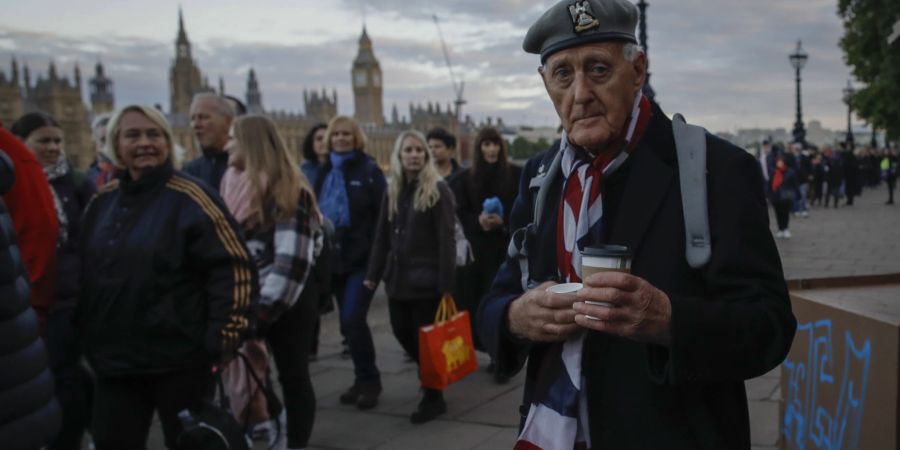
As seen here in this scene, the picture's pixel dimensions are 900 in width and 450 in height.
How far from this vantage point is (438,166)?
778cm

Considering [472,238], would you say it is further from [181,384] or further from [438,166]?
[181,384]

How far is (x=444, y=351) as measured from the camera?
5086 millimetres

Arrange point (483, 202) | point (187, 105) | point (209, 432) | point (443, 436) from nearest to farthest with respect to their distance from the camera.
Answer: point (209, 432)
point (443, 436)
point (483, 202)
point (187, 105)

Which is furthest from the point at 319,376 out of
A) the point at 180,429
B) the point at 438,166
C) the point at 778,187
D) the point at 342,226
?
the point at 778,187

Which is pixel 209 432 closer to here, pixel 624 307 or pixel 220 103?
pixel 624 307

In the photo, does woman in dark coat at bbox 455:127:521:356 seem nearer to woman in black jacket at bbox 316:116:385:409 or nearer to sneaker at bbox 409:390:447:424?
woman in black jacket at bbox 316:116:385:409

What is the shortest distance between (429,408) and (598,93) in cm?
385

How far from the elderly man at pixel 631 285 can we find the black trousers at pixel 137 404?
6.30 feet

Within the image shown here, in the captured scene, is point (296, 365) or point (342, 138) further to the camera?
point (342, 138)

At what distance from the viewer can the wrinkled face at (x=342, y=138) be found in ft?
20.6

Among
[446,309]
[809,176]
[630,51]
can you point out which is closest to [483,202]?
[446,309]

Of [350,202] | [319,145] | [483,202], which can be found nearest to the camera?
[350,202]

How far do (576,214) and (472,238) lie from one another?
16.0ft

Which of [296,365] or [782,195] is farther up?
[782,195]
